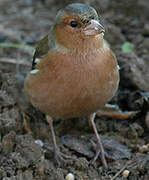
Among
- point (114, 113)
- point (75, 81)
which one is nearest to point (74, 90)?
point (75, 81)

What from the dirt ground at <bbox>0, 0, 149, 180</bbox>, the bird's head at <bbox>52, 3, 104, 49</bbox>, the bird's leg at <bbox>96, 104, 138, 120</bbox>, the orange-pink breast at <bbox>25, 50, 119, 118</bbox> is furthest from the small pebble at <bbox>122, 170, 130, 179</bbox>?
the bird's head at <bbox>52, 3, 104, 49</bbox>

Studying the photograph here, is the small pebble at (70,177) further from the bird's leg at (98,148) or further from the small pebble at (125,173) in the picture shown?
the small pebble at (125,173)

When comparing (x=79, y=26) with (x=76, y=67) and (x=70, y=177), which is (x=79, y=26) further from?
(x=70, y=177)

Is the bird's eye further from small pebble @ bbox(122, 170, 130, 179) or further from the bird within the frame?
small pebble @ bbox(122, 170, 130, 179)

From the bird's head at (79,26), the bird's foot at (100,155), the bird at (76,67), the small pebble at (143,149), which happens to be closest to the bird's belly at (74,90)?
the bird at (76,67)

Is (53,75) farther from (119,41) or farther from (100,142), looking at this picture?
(119,41)

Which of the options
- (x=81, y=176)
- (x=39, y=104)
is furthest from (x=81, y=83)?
(x=81, y=176)

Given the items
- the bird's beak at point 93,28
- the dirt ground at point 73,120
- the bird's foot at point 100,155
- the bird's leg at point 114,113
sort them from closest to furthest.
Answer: the bird's beak at point 93,28 → the dirt ground at point 73,120 → the bird's foot at point 100,155 → the bird's leg at point 114,113
